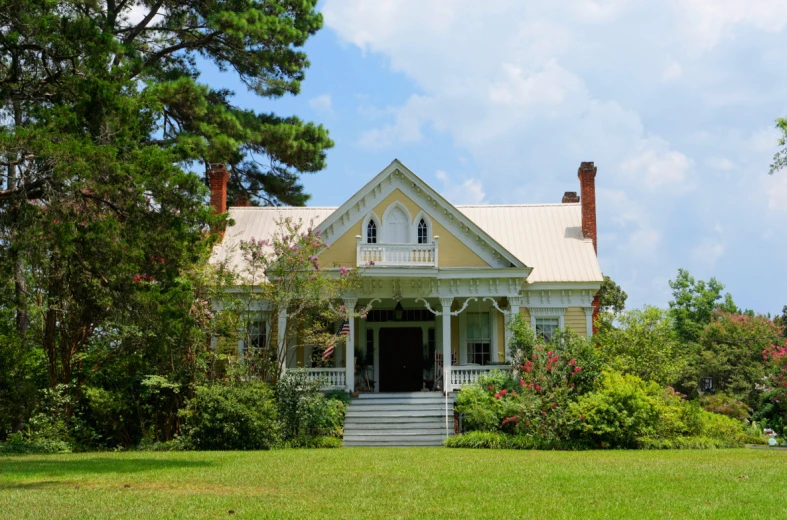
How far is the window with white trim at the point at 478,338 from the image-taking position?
88.6ft

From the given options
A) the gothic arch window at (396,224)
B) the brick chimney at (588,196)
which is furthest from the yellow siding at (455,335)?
the brick chimney at (588,196)

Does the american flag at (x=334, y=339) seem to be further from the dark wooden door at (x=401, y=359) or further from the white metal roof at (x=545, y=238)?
the white metal roof at (x=545, y=238)

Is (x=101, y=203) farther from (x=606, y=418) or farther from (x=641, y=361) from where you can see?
(x=641, y=361)

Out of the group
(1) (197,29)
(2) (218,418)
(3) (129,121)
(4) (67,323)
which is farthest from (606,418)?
(1) (197,29)

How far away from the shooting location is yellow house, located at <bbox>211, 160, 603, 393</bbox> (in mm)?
24766

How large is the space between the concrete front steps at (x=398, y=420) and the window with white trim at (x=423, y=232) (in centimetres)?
475

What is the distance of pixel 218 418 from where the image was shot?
780 inches

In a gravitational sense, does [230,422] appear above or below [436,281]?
below

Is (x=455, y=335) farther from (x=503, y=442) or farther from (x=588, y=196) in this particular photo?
(x=503, y=442)

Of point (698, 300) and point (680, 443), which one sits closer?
point (680, 443)

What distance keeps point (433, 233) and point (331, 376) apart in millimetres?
5356

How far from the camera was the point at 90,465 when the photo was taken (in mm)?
15547

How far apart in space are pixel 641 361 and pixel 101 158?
16692 millimetres

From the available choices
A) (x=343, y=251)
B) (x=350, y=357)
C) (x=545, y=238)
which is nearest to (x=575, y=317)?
(x=545, y=238)
